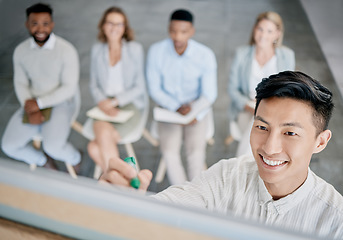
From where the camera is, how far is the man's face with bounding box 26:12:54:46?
134 cm

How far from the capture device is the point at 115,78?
147 cm

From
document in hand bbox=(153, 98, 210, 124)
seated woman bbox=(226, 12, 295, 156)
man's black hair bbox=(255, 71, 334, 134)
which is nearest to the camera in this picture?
man's black hair bbox=(255, 71, 334, 134)

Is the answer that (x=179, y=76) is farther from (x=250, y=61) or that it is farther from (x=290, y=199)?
(x=290, y=199)

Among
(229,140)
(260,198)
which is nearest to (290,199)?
(260,198)

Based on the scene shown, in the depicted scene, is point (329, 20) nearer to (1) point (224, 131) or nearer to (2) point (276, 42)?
(2) point (276, 42)

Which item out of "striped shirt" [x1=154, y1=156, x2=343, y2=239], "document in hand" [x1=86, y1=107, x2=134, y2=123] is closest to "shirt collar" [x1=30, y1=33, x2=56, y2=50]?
"document in hand" [x1=86, y1=107, x2=134, y2=123]

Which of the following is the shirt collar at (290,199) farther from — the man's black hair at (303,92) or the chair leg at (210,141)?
the chair leg at (210,141)

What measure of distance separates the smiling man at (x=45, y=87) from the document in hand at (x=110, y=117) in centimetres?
6

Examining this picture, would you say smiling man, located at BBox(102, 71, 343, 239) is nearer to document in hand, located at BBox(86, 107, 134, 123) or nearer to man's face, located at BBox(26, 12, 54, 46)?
document in hand, located at BBox(86, 107, 134, 123)

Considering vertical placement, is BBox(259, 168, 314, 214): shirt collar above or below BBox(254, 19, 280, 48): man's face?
below

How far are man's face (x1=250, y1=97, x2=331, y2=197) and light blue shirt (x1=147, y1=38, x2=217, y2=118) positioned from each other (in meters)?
0.85

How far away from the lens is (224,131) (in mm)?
1520

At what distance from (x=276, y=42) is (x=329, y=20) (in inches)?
18.1

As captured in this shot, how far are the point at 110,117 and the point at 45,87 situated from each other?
256 millimetres
